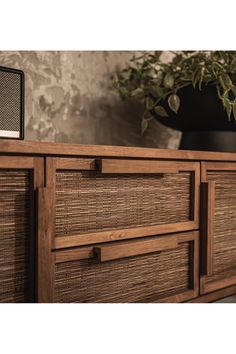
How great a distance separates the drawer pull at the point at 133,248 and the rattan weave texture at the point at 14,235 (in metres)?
0.17

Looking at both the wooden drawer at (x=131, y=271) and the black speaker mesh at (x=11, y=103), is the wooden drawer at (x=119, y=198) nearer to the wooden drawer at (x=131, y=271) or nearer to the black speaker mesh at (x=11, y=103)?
the wooden drawer at (x=131, y=271)

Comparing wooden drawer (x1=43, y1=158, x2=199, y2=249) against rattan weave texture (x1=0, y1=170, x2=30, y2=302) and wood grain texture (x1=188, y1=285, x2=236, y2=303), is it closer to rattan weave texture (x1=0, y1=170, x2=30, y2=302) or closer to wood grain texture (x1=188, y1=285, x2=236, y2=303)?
rattan weave texture (x1=0, y1=170, x2=30, y2=302)

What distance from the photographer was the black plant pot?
53.4 inches

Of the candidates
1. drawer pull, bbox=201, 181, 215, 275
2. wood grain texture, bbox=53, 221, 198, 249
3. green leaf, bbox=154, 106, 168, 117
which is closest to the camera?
wood grain texture, bbox=53, 221, 198, 249

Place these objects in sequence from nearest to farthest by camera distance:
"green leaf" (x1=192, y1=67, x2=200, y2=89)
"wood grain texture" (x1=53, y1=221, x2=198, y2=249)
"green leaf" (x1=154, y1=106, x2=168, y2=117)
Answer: "wood grain texture" (x1=53, y1=221, x2=198, y2=249), "green leaf" (x1=192, y1=67, x2=200, y2=89), "green leaf" (x1=154, y1=106, x2=168, y2=117)

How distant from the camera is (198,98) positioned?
136 cm

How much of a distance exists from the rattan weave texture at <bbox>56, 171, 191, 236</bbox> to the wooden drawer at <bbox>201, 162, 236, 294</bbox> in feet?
0.19

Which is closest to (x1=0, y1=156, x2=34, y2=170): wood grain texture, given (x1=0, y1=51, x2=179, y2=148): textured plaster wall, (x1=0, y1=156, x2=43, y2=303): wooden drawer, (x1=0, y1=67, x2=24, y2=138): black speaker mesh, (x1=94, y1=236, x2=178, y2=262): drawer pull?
(x1=0, y1=156, x2=43, y2=303): wooden drawer

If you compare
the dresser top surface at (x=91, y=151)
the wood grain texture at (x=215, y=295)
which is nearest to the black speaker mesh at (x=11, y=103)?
the dresser top surface at (x=91, y=151)

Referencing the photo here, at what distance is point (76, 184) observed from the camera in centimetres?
96

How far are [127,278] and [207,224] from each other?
0.95 ft
